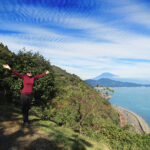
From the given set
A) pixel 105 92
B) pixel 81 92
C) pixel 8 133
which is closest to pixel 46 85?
pixel 81 92

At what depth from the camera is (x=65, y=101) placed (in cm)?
1614

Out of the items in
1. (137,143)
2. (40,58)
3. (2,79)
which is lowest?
(137,143)

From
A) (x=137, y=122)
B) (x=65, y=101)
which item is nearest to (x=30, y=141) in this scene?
(x=65, y=101)

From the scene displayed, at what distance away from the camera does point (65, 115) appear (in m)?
13.7

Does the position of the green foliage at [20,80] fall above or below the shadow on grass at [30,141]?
above

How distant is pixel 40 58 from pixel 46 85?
3784 millimetres

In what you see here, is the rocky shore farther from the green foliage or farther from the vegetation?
the green foliage

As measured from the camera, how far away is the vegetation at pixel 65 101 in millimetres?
10711

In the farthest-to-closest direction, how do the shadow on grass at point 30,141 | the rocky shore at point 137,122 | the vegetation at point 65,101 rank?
the rocky shore at point 137,122
the vegetation at point 65,101
the shadow on grass at point 30,141

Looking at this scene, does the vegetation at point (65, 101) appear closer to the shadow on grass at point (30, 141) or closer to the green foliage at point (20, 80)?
the green foliage at point (20, 80)

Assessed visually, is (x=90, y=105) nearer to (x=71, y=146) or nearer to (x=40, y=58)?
(x=71, y=146)

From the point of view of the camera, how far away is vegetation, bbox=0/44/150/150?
10711mm

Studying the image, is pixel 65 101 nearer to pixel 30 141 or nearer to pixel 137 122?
pixel 30 141

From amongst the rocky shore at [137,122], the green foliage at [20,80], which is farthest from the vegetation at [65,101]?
the rocky shore at [137,122]
